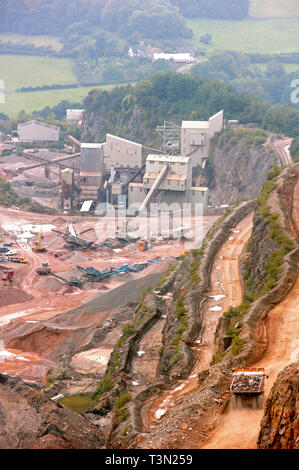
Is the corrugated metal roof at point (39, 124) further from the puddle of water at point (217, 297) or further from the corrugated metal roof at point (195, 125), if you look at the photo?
the puddle of water at point (217, 297)

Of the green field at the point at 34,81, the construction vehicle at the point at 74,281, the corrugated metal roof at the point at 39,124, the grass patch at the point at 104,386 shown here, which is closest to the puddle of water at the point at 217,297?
the grass patch at the point at 104,386

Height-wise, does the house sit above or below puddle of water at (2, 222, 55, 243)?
above

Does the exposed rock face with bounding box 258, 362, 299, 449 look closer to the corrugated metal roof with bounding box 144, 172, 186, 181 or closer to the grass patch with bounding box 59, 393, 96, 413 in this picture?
the grass patch with bounding box 59, 393, 96, 413

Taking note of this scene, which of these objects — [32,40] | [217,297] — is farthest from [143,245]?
[32,40]

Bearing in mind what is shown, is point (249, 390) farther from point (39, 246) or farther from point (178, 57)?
point (178, 57)

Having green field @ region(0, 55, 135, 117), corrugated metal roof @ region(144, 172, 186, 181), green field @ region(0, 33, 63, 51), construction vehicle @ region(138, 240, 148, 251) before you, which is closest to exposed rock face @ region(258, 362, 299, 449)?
construction vehicle @ region(138, 240, 148, 251)

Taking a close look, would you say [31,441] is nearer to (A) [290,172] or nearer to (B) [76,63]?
(A) [290,172]
